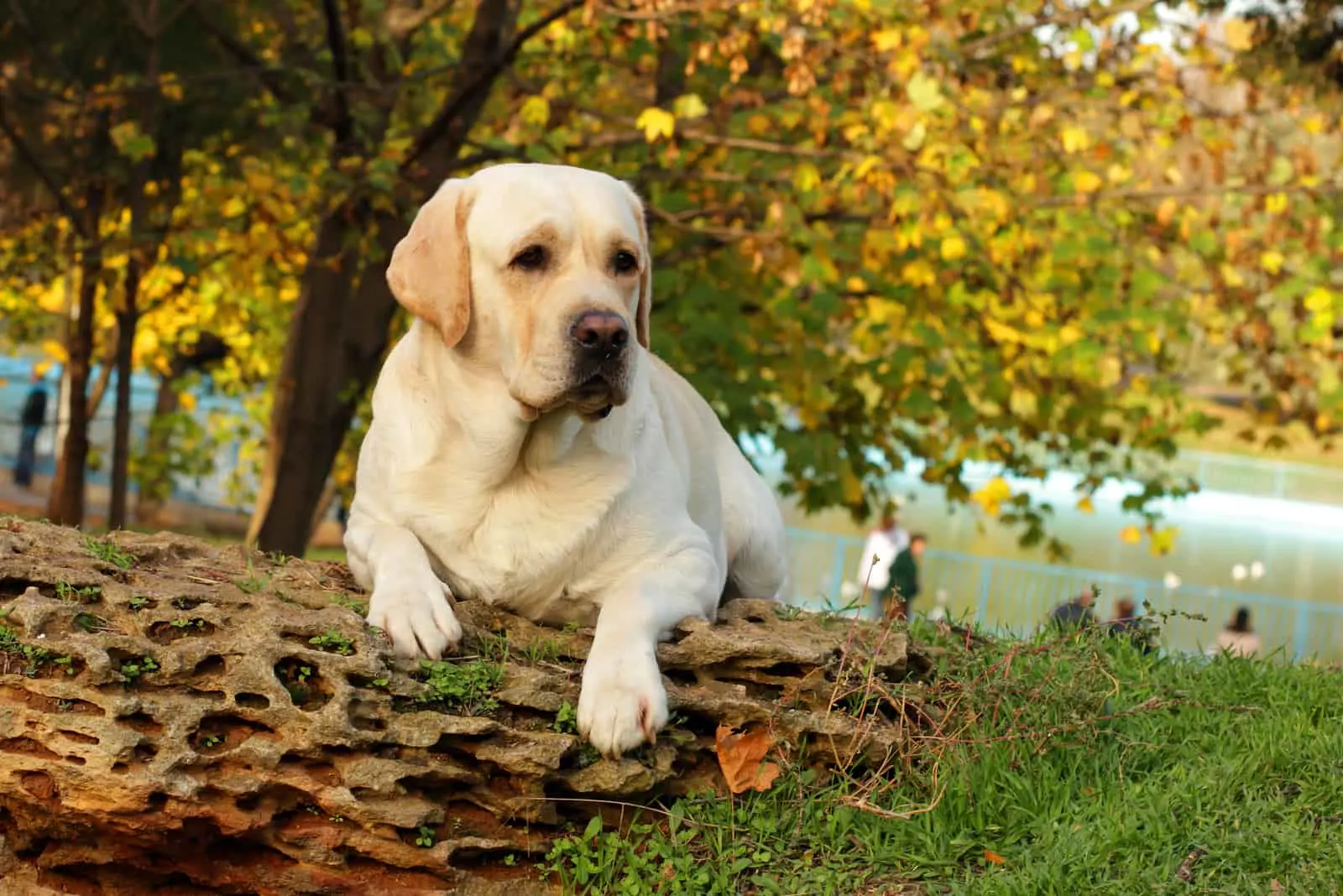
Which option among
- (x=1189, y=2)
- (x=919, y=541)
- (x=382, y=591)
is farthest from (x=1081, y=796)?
(x=919, y=541)

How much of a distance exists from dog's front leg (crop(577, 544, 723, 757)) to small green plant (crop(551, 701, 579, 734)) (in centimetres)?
6

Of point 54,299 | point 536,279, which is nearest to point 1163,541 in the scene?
point 536,279

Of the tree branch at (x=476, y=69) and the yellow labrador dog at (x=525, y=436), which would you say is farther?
the tree branch at (x=476, y=69)

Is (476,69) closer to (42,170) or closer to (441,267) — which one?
(42,170)

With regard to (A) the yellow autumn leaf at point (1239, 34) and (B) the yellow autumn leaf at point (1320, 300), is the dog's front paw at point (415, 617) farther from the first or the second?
(B) the yellow autumn leaf at point (1320, 300)

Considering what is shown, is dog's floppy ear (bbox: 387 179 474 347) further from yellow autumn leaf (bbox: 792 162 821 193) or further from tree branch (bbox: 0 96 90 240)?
tree branch (bbox: 0 96 90 240)

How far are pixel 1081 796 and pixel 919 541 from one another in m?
13.0

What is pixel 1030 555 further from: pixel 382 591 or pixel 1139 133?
pixel 382 591

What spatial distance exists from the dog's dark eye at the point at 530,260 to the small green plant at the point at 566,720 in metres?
1.28

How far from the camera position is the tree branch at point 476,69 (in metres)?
9.74

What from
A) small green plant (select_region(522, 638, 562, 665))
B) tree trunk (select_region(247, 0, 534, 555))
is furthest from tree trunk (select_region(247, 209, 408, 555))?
small green plant (select_region(522, 638, 562, 665))

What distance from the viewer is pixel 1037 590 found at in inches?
842

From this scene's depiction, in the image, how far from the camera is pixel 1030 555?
30.6 meters

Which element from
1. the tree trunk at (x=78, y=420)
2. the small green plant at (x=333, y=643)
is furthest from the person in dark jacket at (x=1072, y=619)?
the tree trunk at (x=78, y=420)
